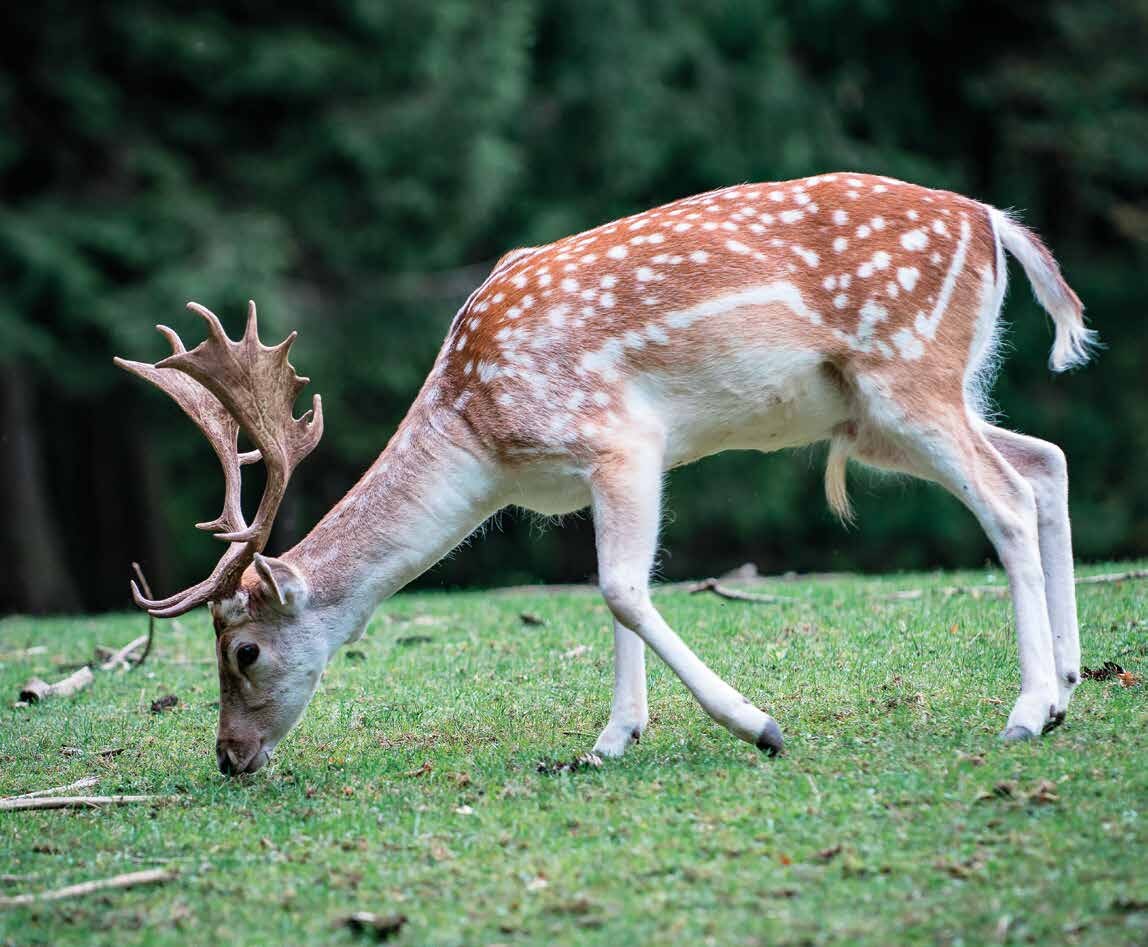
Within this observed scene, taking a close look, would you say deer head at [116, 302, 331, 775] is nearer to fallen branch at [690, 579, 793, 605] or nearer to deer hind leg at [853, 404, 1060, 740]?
deer hind leg at [853, 404, 1060, 740]

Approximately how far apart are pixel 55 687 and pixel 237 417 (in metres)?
2.25

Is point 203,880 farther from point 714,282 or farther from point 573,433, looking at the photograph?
point 714,282

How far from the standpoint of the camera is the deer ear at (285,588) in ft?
18.1

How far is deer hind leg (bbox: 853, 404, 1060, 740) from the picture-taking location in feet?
16.6

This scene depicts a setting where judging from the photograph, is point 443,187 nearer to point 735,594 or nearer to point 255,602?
point 735,594

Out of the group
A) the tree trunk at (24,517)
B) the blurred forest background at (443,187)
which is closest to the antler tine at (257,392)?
the blurred forest background at (443,187)

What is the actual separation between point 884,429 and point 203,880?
251 centimetres

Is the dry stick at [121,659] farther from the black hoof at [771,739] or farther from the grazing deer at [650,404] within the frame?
the black hoof at [771,739]

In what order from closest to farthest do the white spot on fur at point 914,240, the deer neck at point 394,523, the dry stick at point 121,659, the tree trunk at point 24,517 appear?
the white spot on fur at point 914,240 < the deer neck at point 394,523 < the dry stick at point 121,659 < the tree trunk at point 24,517

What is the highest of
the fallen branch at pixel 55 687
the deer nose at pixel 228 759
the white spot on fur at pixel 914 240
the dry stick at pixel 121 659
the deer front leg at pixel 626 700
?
the white spot on fur at pixel 914 240

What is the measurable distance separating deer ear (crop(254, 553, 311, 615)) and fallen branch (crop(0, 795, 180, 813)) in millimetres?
757

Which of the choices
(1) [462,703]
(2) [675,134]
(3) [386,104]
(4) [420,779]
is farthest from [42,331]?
(4) [420,779]

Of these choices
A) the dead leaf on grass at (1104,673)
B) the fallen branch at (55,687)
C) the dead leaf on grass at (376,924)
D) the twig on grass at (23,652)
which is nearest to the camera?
the dead leaf on grass at (376,924)

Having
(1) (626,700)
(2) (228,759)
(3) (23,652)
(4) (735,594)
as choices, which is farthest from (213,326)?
(3) (23,652)
